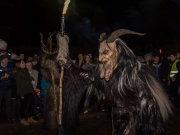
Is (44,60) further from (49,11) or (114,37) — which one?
(49,11)

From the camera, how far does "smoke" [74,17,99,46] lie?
95.9 ft

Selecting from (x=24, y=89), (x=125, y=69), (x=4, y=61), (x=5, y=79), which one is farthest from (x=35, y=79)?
(x=125, y=69)

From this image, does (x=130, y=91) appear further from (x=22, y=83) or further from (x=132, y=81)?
(x=22, y=83)

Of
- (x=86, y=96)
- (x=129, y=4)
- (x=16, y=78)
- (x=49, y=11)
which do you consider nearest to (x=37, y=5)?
(x=49, y=11)

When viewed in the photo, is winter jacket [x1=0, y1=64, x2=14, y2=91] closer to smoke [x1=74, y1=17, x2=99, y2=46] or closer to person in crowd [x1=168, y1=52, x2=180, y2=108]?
person in crowd [x1=168, y1=52, x2=180, y2=108]

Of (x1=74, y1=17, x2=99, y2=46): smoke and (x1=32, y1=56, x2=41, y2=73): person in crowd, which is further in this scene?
(x1=74, y1=17, x2=99, y2=46): smoke

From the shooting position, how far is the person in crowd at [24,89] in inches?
317

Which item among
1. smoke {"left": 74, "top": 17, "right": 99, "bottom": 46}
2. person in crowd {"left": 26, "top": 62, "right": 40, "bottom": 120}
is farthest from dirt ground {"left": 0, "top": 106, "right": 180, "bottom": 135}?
smoke {"left": 74, "top": 17, "right": 99, "bottom": 46}

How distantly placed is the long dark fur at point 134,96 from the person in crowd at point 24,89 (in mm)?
4659

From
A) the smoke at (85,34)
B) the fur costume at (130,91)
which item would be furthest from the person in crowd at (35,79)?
the smoke at (85,34)

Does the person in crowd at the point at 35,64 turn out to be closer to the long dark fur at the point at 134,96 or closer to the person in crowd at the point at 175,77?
the person in crowd at the point at 175,77

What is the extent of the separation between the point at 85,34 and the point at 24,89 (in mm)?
21781

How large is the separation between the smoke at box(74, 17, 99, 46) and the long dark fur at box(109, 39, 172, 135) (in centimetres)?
2501

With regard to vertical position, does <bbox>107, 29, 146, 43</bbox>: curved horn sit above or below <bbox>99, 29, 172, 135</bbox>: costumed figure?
above
